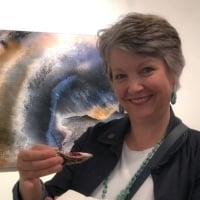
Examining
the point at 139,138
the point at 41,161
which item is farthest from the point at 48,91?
the point at 41,161

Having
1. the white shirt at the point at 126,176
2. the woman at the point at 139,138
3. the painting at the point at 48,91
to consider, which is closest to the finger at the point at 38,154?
the woman at the point at 139,138

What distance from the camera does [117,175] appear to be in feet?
2.93

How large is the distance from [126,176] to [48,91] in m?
0.99

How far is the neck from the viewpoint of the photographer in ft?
2.97

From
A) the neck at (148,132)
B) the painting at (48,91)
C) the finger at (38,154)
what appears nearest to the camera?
the finger at (38,154)

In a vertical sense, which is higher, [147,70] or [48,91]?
[147,70]

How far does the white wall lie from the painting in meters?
0.06

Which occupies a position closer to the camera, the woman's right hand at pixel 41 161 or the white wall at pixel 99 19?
the woman's right hand at pixel 41 161

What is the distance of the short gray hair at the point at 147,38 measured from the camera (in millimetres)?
819

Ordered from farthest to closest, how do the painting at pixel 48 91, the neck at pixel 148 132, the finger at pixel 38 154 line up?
the painting at pixel 48 91 < the neck at pixel 148 132 < the finger at pixel 38 154

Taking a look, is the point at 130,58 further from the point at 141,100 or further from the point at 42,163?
the point at 42,163

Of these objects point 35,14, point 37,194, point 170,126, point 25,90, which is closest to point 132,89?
point 170,126

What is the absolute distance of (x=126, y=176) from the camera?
873mm

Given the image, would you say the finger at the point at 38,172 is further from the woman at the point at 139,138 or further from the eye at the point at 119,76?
the eye at the point at 119,76
